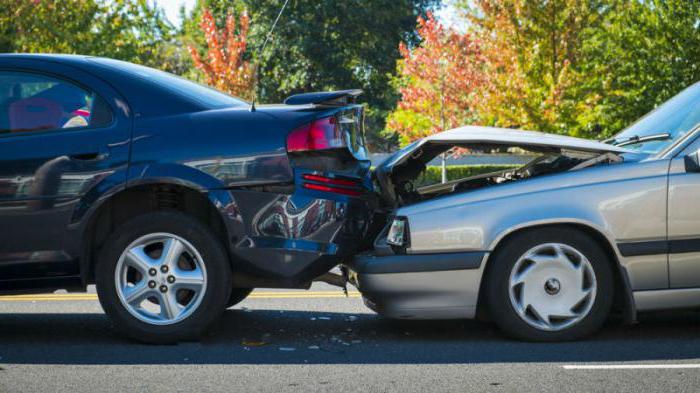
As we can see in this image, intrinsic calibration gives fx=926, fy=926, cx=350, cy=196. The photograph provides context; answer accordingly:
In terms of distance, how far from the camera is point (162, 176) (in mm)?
5191

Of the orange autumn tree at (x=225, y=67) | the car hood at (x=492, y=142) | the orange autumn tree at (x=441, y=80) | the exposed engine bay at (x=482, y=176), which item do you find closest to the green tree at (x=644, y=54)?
the orange autumn tree at (x=441, y=80)

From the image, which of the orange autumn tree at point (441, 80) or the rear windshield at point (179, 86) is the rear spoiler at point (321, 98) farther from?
the orange autumn tree at point (441, 80)

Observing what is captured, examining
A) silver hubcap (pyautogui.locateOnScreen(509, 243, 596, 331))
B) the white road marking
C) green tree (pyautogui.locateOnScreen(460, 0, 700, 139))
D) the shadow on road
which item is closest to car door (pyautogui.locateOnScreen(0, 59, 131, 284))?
the shadow on road

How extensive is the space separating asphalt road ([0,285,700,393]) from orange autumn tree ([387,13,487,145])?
65.4 feet

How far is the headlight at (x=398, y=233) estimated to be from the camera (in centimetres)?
528

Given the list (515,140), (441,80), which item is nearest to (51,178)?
(515,140)

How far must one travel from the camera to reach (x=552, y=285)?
521cm

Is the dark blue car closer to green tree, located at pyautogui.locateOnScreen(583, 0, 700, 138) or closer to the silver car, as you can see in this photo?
the silver car

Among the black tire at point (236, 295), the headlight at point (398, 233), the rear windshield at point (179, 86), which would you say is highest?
the rear windshield at point (179, 86)

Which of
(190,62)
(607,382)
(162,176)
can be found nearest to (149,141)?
(162,176)

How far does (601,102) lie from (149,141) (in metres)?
20.5

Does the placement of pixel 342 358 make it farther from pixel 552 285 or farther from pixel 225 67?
pixel 225 67

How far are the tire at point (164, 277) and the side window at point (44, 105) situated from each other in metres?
0.71

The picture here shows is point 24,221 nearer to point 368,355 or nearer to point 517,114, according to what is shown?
point 368,355
